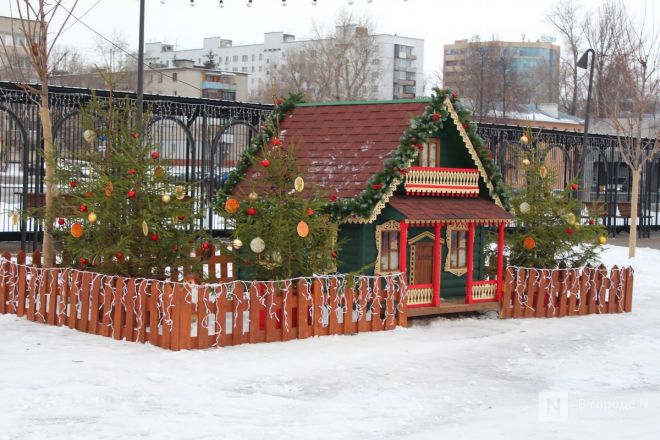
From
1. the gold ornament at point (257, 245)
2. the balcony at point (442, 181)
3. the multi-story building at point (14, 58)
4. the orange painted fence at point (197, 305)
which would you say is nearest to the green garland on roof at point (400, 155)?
the balcony at point (442, 181)

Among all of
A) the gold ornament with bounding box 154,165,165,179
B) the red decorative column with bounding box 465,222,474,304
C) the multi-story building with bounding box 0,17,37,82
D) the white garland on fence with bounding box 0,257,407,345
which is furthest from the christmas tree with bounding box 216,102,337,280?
the multi-story building with bounding box 0,17,37,82

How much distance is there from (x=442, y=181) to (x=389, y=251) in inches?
61.1

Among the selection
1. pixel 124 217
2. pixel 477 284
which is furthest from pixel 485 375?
pixel 124 217

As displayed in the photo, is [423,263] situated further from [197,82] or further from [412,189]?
[197,82]

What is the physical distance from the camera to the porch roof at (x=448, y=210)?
50.2 ft

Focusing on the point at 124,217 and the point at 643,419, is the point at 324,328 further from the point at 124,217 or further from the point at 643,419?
the point at 643,419

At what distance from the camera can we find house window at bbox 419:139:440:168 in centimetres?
1631

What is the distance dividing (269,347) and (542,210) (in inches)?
285

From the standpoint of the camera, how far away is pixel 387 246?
15789 mm

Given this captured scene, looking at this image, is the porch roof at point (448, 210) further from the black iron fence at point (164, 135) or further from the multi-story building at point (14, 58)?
the multi-story building at point (14, 58)

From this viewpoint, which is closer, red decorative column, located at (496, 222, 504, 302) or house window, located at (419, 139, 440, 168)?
house window, located at (419, 139, 440, 168)
